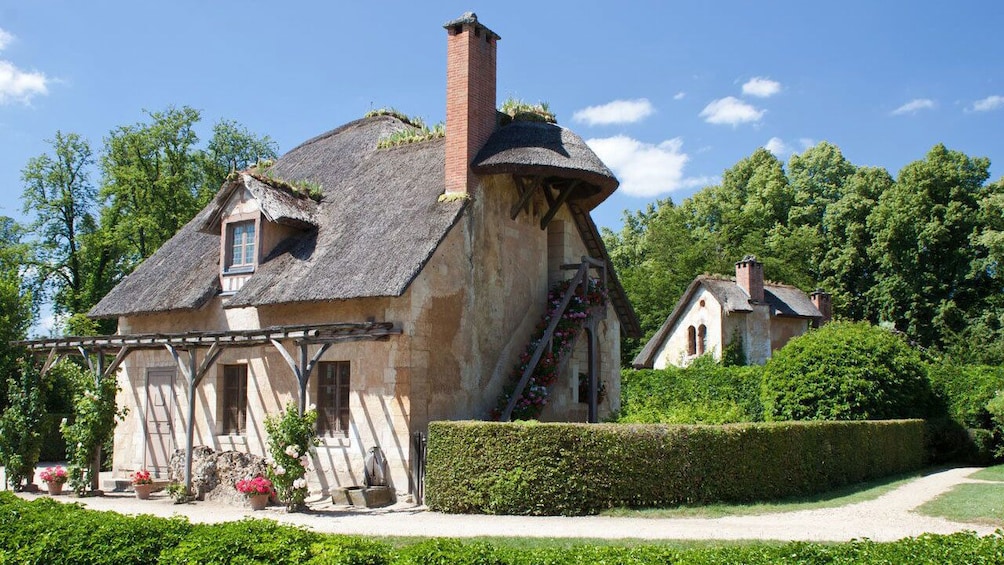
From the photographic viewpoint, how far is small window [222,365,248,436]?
57.3ft

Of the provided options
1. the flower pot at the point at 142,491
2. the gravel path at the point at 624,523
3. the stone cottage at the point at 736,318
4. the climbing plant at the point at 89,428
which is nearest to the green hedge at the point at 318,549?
the gravel path at the point at 624,523

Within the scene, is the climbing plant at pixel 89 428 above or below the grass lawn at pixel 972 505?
above

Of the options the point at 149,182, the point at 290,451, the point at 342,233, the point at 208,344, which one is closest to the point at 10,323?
the point at 149,182

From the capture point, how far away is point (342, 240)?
1655 cm

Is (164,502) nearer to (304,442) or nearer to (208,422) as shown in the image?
(208,422)

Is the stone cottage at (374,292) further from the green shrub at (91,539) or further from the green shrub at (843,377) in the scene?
the green shrub at (91,539)

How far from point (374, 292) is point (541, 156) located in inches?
182

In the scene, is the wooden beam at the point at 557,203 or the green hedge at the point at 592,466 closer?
the green hedge at the point at 592,466

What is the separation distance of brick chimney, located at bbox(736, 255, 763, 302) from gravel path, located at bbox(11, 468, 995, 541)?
22039 mm

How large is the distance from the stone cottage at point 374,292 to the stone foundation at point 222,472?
3.00 ft

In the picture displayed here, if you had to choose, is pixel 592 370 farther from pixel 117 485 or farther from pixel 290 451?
pixel 117 485

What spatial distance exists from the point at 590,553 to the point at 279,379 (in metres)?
10.6

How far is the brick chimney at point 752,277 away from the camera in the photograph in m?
36.2

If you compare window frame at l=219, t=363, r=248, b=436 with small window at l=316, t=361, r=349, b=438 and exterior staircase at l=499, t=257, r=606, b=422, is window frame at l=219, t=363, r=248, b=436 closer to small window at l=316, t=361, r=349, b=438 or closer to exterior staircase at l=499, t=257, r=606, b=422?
small window at l=316, t=361, r=349, b=438
